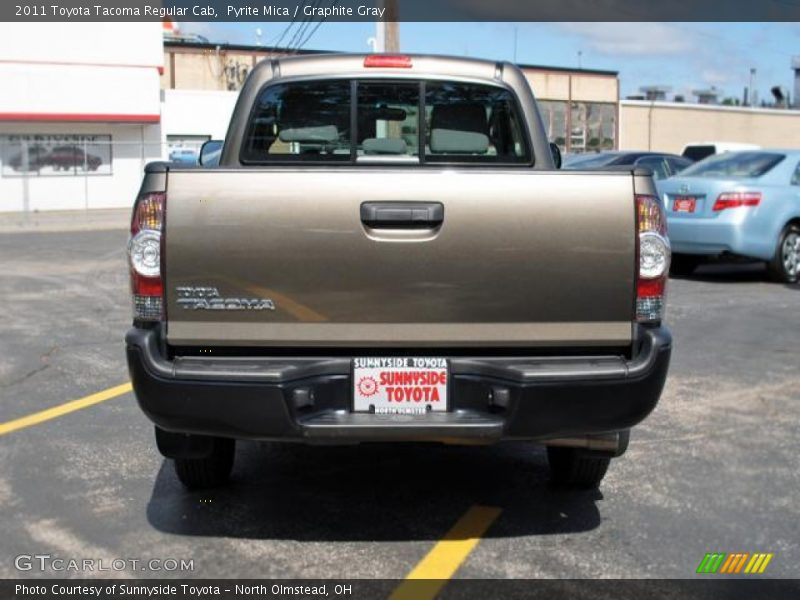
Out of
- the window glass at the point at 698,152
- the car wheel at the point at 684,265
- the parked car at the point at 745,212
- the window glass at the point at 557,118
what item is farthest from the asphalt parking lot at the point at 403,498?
the window glass at the point at 557,118

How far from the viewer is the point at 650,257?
3.64 m

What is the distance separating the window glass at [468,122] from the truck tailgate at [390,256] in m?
1.43

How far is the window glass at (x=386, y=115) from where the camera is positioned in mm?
4977

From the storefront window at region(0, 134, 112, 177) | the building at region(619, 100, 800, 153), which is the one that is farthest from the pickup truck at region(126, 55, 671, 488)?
the building at region(619, 100, 800, 153)

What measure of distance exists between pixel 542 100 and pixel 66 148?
2595cm

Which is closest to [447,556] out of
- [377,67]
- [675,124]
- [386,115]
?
[386,115]

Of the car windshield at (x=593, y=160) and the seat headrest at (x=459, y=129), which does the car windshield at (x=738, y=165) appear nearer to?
the car windshield at (x=593, y=160)

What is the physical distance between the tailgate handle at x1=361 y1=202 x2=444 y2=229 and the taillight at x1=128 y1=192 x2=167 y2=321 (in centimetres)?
76

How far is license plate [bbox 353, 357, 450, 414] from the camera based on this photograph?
3645 millimetres

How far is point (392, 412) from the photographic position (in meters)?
3.66

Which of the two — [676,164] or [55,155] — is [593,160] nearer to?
[676,164]

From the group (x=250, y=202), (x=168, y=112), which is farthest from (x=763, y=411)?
(x=168, y=112)

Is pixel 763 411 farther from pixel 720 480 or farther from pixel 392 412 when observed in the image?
pixel 392 412

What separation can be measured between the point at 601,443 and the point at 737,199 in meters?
8.08
